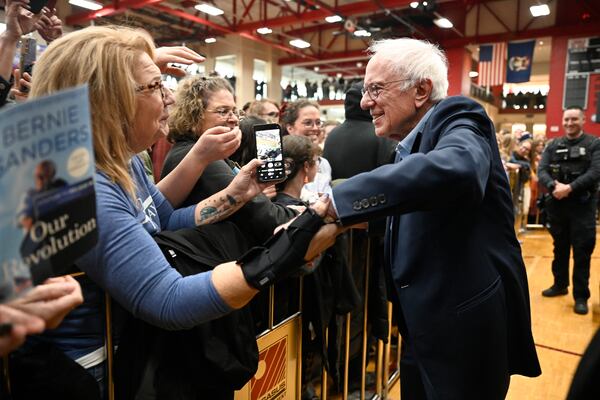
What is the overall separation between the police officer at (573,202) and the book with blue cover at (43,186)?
4.31 meters

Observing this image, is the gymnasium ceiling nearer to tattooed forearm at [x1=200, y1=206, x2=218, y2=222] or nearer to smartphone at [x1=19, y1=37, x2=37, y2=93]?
smartphone at [x1=19, y1=37, x2=37, y2=93]

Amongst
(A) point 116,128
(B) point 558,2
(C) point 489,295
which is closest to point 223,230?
(A) point 116,128

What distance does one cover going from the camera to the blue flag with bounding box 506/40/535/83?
1104 cm

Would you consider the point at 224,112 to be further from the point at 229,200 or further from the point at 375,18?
the point at 375,18

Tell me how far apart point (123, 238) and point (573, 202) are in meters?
4.39

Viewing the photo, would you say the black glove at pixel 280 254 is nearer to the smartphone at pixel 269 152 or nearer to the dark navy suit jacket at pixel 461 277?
the dark navy suit jacket at pixel 461 277

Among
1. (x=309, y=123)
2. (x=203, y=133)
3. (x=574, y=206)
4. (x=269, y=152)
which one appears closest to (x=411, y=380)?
(x=269, y=152)

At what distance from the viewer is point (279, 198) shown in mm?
1937

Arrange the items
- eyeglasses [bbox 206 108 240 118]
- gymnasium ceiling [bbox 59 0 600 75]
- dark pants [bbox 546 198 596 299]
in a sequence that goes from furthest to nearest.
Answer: gymnasium ceiling [bbox 59 0 600 75] < dark pants [bbox 546 198 596 299] < eyeglasses [bbox 206 108 240 118]

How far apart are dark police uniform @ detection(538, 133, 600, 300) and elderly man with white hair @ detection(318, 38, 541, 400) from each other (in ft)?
10.4

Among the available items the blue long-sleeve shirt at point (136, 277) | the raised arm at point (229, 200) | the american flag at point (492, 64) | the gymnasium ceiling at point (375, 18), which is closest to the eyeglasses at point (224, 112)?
the raised arm at point (229, 200)

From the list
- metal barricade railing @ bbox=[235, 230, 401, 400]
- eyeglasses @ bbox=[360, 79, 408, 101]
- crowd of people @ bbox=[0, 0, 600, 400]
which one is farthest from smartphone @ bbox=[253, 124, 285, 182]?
metal barricade railing @ bbox=[235, 230, 401, 400]

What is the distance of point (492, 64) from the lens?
11.4 metres

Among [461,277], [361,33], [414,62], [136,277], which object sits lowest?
[461,277]
